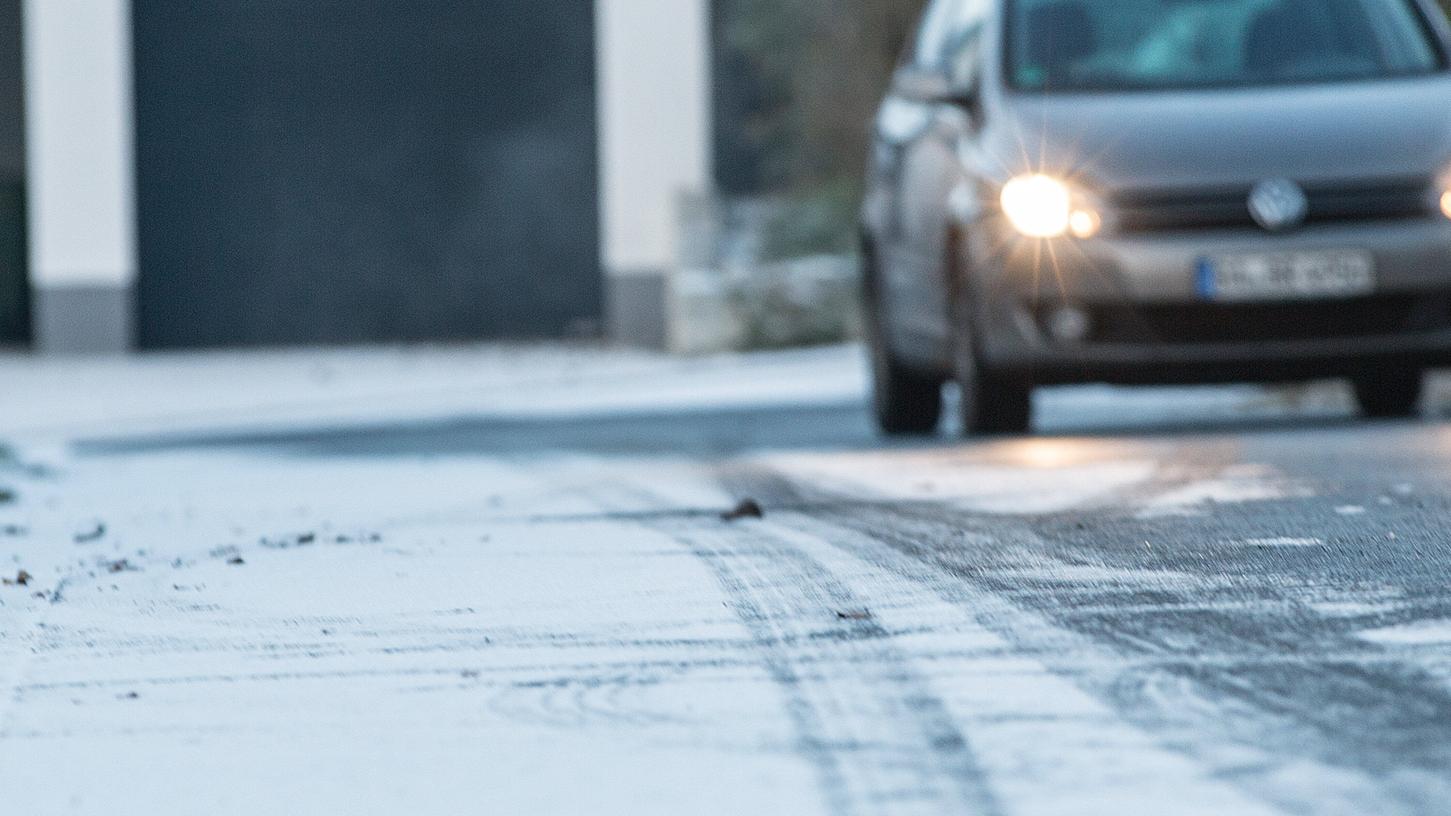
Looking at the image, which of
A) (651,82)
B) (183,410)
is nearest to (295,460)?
(183,410)

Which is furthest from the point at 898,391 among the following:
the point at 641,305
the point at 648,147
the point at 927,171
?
the point at 648,147

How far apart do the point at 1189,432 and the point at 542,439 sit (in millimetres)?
2480

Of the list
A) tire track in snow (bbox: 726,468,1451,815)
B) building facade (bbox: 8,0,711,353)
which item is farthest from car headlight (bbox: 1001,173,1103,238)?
building facade (bbox: 8,0,711,353)

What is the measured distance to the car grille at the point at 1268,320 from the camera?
7973 mm

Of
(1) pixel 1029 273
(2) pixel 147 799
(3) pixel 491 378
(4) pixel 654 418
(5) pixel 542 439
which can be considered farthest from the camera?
(3) pixel 491 378

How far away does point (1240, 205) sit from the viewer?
26.0 feet

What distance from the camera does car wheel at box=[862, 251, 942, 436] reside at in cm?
951

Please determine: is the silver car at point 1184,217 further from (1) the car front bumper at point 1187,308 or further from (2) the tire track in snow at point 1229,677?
(2) the tire track in snow at point 1229,677

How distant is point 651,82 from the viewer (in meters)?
17.7

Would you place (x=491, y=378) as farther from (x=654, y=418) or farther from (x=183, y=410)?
(x=654, y=418)

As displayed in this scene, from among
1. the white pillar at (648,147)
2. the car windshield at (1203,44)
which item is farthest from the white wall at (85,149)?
the car windshield at (1203,44)

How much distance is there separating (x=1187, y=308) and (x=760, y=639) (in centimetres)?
424

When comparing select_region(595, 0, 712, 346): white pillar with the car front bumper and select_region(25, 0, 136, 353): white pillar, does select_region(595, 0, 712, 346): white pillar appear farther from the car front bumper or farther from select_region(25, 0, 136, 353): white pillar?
the car front bumper

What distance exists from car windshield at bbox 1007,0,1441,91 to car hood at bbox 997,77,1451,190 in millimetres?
182
